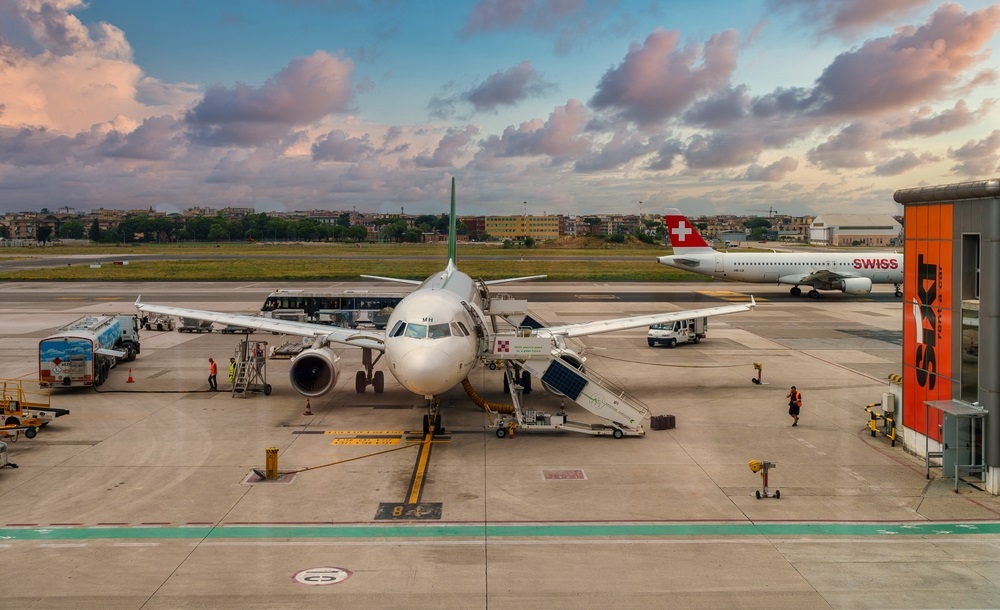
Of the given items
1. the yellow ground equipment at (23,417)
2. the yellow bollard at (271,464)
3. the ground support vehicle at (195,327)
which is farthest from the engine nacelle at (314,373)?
the ground support vehicle at (195,327)

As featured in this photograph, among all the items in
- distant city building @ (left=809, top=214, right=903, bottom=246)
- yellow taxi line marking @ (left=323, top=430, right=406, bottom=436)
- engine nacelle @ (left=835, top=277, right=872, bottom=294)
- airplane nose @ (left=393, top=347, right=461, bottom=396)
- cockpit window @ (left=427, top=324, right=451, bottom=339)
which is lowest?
yellow taxi line marking @ (left=323, top=430, right=406, bottom=436)

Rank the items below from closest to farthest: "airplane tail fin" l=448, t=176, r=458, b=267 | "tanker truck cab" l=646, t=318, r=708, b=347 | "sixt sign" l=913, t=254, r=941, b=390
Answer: "sixt sign" l=913, t=254, r=941, b=390
"airplane tail fin" l=448, t=176, r=458, b=267
"tanker truck cab" l=646, t=318, r=708, b=347

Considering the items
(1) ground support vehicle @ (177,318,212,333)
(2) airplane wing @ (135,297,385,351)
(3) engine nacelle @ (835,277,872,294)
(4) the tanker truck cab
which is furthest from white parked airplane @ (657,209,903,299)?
(2) airplane wing @ (135,297,385,351)

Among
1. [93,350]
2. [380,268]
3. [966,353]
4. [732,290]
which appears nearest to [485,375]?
[93,350]

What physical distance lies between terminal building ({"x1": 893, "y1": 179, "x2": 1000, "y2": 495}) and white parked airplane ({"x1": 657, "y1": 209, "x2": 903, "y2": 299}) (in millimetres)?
48187

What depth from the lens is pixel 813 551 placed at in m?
15.8

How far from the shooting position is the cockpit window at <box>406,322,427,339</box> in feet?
75.2

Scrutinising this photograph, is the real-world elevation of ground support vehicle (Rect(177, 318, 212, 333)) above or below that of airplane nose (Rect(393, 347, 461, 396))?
below

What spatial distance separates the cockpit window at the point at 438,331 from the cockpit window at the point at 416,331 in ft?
0.60

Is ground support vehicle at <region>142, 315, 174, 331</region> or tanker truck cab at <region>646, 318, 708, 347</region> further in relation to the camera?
ground support vehicle at <region>142, 315, 174, 331</region>

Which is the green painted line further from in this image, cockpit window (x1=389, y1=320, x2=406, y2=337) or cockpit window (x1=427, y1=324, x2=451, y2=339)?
cockpit window (x1=389, y1=320, x2=406, y2=337)

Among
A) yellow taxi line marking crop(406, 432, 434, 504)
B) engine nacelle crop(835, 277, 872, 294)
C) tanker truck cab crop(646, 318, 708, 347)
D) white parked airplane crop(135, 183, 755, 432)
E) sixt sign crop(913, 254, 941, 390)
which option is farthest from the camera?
engine nacelle crop(835, 277, 872, 294)

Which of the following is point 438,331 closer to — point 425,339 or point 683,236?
point 425,339

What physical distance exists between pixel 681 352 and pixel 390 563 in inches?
1206
